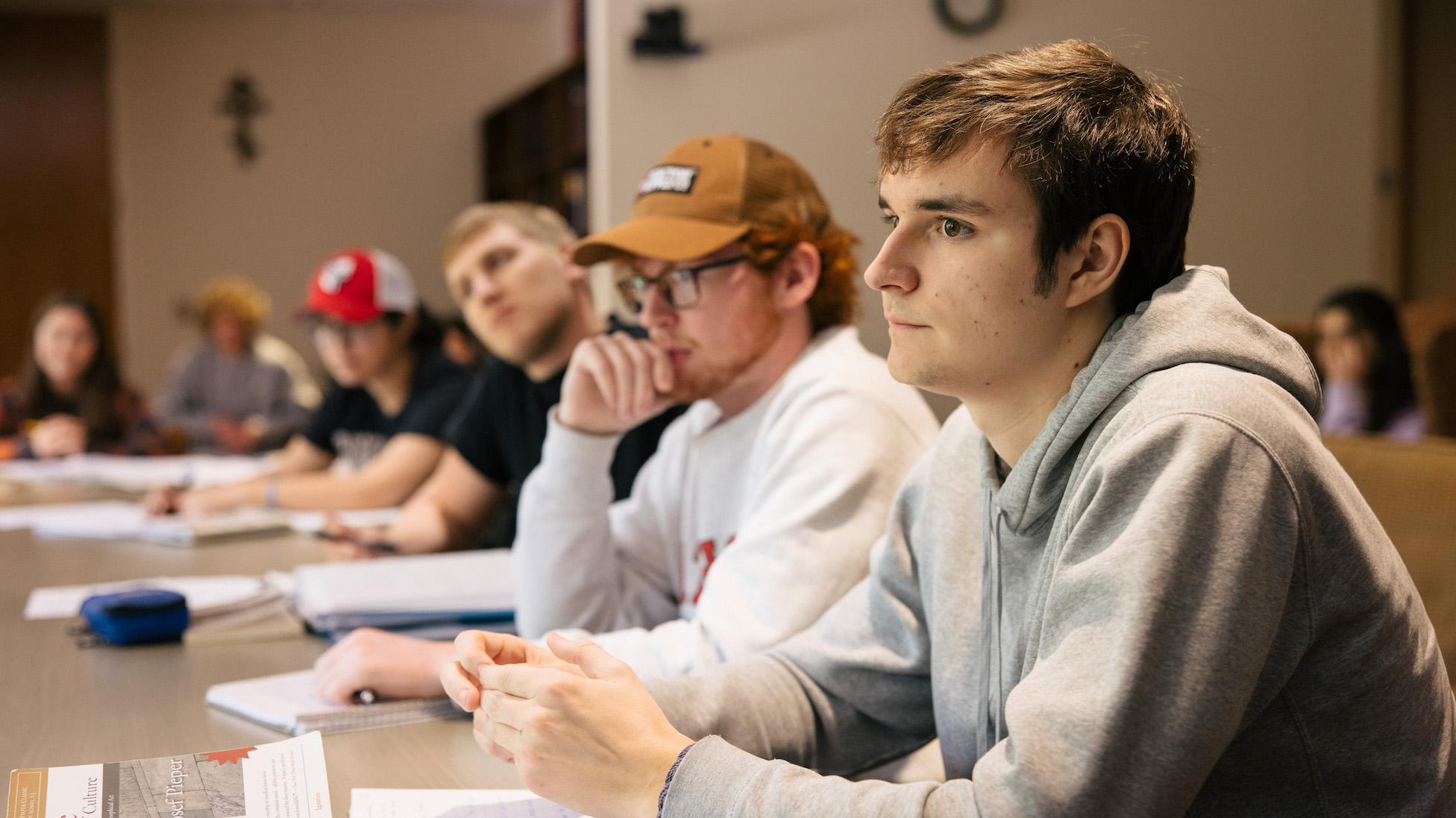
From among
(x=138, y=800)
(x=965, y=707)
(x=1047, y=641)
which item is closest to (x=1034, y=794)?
(x=1047, y=641)

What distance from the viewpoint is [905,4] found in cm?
194

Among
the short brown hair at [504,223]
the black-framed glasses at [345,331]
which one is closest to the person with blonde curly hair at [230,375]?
the black-framed glasses at [345,331]

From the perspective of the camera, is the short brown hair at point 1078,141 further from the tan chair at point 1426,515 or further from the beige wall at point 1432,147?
the beige wall at point 1432,147

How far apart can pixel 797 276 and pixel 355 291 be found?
5.51ft

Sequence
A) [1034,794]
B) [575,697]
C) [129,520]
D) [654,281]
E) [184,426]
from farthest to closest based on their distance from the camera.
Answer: [184,426] → [129,520] → [654,281] → [575,697] → [1034,794]

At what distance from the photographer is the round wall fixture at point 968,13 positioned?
188 cm

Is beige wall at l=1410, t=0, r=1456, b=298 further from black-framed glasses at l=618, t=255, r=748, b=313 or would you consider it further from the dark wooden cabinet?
black-framed glasses at l=618, t=255, r=748, b=313

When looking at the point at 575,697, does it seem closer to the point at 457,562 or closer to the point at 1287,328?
the point at 457,562

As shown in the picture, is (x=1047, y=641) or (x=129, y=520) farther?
(x=129, y=520)

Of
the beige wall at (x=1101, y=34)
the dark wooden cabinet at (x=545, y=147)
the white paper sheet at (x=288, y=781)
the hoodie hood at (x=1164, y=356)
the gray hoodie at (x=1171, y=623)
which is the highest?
the dark wooden cabinet at (x=545, y=147)

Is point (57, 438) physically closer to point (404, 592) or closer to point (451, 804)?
point (404, 592)

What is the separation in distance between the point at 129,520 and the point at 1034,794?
2.12 m

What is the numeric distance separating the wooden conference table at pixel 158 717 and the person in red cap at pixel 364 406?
2.73 feet

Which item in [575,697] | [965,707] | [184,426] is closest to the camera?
[575,697]
